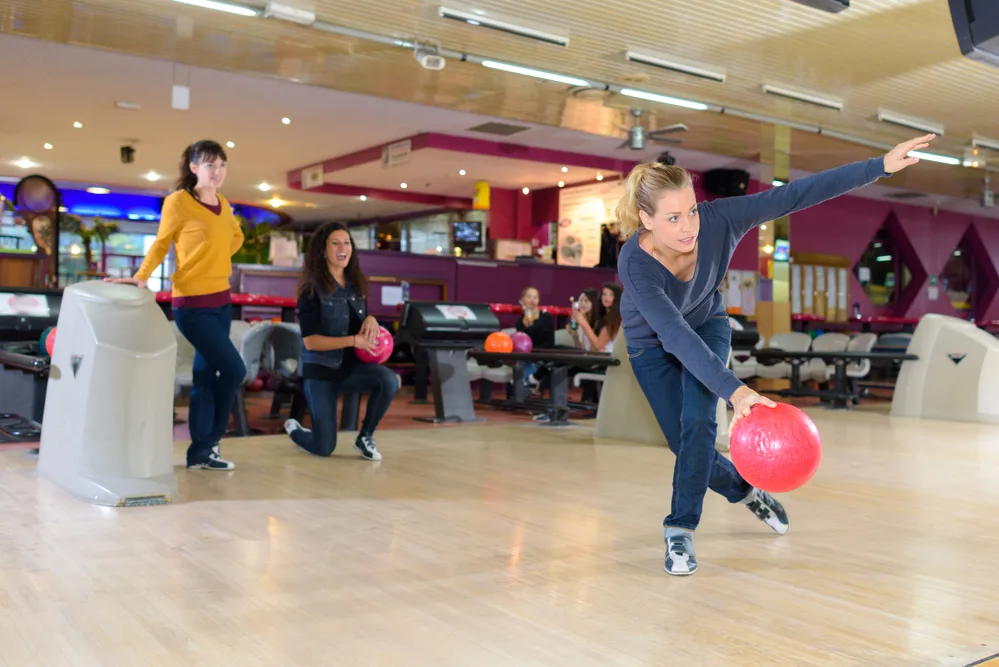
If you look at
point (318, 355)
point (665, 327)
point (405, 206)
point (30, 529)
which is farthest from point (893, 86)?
point (405, 206)

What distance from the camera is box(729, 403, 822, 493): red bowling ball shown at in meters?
2.05

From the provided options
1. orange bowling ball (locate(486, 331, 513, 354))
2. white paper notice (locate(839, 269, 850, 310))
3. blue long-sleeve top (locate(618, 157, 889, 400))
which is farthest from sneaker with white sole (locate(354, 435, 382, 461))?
white paper notice (locate(839, 269, 850, 310))

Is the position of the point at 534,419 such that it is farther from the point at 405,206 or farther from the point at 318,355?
the point at 405,206

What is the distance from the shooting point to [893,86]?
9.25 metres

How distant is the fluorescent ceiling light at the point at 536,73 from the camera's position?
8445 millimetres

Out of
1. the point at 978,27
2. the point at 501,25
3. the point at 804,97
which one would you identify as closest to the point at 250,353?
the point at 501,25

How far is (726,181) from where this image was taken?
14.1m

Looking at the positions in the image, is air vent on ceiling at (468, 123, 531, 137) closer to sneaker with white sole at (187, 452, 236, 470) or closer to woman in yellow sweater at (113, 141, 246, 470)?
woman in yellow sweater at (113, 141, 246, 470)

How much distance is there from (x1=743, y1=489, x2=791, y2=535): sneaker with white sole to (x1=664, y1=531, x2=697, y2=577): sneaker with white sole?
43 cm

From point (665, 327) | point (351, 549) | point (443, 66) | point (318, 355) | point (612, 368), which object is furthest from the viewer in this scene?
point (443, 66)

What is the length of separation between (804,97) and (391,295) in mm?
4966

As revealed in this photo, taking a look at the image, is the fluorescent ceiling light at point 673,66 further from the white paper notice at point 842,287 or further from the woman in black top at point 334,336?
the white paper notice at point 842,287

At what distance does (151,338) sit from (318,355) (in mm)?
1154

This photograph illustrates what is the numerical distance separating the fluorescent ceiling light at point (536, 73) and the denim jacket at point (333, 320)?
14.2 feet
